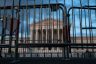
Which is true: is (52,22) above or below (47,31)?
above

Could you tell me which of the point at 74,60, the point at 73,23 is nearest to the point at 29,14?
the point at 73,23

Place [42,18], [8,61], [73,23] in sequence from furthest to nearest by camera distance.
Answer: [42,18] < [73,23] < [8,61]

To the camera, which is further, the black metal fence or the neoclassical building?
the neoclassical building

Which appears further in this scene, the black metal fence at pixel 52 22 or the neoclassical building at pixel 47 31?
the neoclassical building at pixel 47 31

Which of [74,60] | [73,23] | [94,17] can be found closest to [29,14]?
[73,23]

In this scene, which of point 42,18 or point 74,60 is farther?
point 42,18

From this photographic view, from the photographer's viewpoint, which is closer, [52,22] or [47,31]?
[52,22]

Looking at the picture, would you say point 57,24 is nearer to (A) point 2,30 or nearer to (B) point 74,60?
(A) point 2,30

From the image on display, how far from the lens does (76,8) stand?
236 inches

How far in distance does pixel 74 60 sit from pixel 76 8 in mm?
1986

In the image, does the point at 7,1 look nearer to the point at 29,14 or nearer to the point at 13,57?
the point at 29,14

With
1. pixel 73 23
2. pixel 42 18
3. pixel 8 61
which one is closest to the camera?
pixel 8 61

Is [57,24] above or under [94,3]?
under

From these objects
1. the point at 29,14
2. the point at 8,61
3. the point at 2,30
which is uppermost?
the point at 29,14
